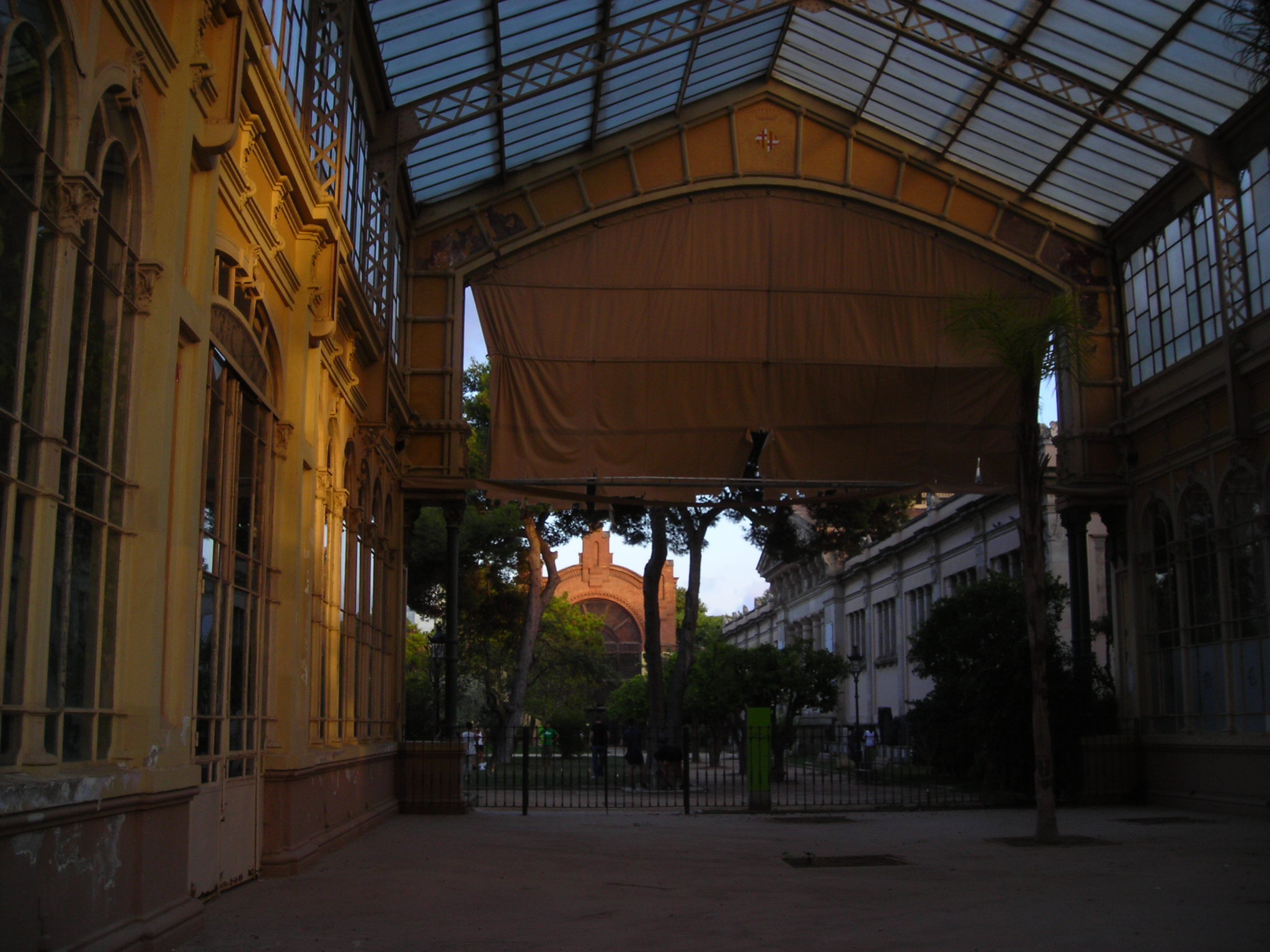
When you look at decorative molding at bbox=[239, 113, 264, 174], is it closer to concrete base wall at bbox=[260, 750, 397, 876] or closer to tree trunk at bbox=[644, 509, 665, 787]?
concrete base wall at bbox=[260, 750, 397, 876]

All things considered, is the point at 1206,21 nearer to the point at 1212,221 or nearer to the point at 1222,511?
the point at 1212,221

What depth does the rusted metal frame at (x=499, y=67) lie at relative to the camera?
18859 millimetres

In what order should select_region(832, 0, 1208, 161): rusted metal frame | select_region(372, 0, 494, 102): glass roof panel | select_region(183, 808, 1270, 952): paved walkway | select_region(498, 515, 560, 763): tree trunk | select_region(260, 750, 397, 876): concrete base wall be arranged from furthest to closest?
1. select_region(498, 515, 560, 763): tree trunk
2. select_region(832, 0, 1208, 161): rusted metal frame
3. select_region(372, 0, 494, 102): glass roof panel
4. select_region(260, 750, 397, 876): concrete base wall
5. select_region(183, 808, 1270, 952): paved walkway

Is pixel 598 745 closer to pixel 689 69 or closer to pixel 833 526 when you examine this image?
pixel 833 526

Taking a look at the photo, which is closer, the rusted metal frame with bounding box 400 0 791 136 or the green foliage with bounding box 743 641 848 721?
the rusted metal frame with bounding box 400 0 791 136

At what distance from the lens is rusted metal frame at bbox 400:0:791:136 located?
18.8 m

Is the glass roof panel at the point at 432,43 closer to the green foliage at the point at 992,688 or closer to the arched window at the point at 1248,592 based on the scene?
the green foliage at the point at 992,688

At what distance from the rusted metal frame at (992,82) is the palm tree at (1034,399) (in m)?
5.74

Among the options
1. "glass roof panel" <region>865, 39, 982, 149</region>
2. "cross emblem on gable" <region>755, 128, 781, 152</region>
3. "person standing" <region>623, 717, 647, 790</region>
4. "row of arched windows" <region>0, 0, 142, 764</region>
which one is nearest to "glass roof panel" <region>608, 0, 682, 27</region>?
"cross emblem on gable" <region>755, 128, 781, 152</region>

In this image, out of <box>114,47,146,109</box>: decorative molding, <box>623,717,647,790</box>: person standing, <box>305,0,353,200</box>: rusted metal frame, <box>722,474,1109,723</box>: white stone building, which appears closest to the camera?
<box>114,47,146,109</box>: decorative molding

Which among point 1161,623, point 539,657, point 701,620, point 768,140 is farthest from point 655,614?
point 701,620

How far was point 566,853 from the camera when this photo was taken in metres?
14.9

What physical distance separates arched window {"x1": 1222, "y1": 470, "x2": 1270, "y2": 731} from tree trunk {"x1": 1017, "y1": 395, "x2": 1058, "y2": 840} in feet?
13.9

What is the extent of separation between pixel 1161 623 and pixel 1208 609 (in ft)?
5.60
